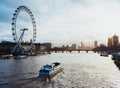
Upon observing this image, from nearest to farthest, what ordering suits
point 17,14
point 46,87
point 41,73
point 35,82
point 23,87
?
point 23,87, point 46,87, point 35,82, point 41,73, point 17,14

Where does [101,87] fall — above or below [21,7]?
below

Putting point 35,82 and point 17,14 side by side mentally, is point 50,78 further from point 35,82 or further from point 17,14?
point 17,14

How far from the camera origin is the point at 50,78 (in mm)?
64000

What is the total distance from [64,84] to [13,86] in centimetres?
1167

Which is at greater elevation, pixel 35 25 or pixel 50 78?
pixel 35 25

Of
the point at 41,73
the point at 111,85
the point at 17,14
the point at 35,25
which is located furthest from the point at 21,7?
the point at 111,85

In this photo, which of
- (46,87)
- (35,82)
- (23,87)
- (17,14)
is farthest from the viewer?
(17,14)

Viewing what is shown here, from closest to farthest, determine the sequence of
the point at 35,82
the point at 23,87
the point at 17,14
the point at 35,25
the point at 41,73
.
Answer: the point at 23,87
the point at 35,82
the point at 41,73
the point at 17,14
the point at 35,25

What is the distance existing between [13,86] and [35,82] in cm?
649

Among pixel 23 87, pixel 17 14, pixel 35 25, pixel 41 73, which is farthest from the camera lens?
pixel 35 25

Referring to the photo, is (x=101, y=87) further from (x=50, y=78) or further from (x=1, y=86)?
(x=1, y=86)

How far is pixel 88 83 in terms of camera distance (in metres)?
60.6

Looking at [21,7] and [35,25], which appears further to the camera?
[35,25]

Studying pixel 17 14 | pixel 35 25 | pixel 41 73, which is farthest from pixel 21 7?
pixel 41 73
